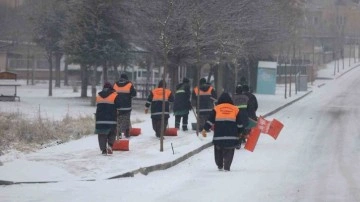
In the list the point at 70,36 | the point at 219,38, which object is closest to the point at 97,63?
the point at 70,36

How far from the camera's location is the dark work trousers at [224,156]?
16594 millimetres

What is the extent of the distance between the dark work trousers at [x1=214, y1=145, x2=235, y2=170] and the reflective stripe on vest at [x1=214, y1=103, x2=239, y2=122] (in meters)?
0.65

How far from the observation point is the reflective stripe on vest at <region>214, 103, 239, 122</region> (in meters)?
16.8

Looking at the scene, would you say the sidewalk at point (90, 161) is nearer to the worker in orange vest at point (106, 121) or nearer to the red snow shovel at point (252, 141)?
the worker in orange vest at point (106, 121)

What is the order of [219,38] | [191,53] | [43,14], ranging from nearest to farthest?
[219,38] < [191,53] < [43,14]

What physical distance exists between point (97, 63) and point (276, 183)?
32655 millimetres

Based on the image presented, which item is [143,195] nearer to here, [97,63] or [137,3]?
[137,3]

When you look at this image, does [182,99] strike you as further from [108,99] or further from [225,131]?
[225,131]

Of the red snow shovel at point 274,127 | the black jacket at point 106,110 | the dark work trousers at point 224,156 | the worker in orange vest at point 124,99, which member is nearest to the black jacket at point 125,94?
the worker in orange vest at point 124,99

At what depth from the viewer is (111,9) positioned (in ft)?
145

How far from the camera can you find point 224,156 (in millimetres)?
16688

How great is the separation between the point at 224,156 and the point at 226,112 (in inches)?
37.6

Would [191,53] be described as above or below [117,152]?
above

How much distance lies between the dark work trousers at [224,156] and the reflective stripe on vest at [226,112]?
0.65 meters
